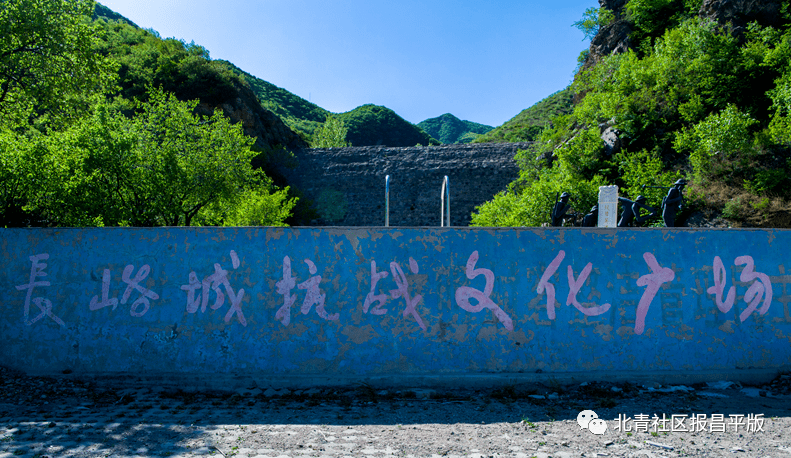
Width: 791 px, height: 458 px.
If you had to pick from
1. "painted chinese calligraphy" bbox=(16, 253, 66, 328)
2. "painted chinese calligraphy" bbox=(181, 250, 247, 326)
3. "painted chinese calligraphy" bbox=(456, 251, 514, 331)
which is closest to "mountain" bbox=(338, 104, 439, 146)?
"painted chinese calligraphy" bbox=(16, 253, 66, 328)

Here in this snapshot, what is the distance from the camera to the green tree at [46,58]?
28.6 feet

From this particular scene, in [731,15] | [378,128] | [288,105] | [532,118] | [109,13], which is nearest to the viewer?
[731,15]

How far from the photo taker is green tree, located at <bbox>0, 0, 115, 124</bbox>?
8.72 metres

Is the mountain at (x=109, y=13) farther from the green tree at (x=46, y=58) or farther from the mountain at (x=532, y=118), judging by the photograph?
the green tree at (x=46, y=58)

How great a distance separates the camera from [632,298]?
478cm

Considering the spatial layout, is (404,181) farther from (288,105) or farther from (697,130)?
(288,105)

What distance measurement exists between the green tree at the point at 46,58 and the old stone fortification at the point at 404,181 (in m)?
15.7

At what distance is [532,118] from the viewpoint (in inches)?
2847

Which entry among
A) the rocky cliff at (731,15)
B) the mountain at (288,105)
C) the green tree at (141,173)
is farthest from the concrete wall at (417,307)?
the mountain at (288,105)

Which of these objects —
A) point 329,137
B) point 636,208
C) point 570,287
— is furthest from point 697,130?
point 329,137

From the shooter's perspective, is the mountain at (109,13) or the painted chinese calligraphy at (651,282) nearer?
the painted chinese calligraphy at (651,282)

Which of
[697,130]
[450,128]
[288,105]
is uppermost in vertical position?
[450,128]

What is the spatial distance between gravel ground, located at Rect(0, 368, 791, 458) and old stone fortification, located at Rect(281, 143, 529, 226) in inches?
770

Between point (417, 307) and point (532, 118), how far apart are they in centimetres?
7425
